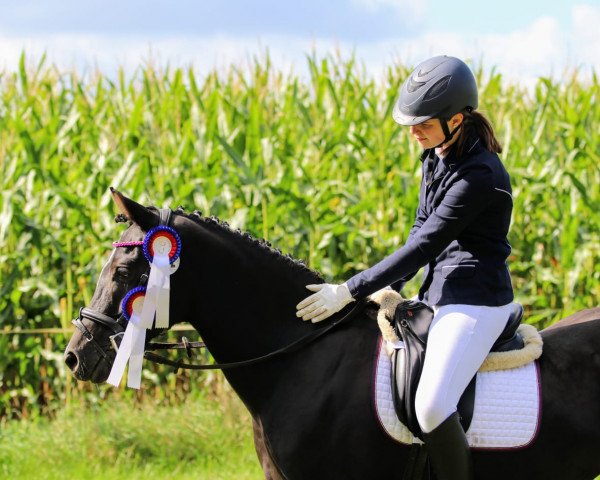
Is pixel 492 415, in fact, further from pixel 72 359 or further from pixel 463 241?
pixel 72 359

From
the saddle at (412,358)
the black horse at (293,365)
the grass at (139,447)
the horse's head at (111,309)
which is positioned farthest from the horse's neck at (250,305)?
the grass at (139,447)

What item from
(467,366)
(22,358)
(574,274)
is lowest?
(22,358)

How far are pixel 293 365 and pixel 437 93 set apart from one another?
3.98 feet

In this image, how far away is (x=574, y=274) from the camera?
7445 mm

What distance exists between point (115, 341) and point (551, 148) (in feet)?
19.3

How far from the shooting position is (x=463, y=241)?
3.52m

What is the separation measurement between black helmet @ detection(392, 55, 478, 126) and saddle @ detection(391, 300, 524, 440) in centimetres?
75

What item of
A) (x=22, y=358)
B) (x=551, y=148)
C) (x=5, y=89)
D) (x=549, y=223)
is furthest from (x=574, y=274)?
(x=5, y=89)

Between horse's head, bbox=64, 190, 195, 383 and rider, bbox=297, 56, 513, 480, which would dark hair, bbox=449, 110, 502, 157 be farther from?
horse's head, bbox=64, 190, 195, 383

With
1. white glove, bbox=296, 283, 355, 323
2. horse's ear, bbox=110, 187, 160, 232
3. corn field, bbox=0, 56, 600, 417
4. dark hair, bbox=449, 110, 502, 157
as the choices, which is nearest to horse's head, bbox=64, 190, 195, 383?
horse's ear, bbox=110, 187, 160, 232

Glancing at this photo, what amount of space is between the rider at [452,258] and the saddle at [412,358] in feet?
0.13

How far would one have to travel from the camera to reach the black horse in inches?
133

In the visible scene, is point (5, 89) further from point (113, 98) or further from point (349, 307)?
point (349, 307)

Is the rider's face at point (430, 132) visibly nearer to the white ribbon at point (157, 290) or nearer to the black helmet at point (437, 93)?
the black helmet at point (437, 93)
